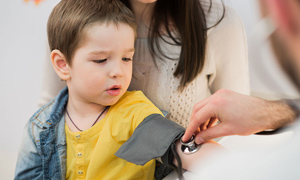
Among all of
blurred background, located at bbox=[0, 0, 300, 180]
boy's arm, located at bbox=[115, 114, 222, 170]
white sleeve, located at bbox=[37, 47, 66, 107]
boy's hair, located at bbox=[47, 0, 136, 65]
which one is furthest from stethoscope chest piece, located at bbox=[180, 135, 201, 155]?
blurred background, located at bbox=[0, 0, 300, 180]

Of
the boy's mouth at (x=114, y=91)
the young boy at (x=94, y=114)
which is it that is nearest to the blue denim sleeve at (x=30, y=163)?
the young boy at (x=94, y=114)

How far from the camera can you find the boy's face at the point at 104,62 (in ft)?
2.56

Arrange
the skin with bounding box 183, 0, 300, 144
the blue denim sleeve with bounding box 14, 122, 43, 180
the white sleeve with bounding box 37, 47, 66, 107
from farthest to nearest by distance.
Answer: the white sleeve with bounding box 37, 47, 66, 107 < the blue denim sleeve with bounding box 14, 122, 43, 180 < the skin with bounding box 183, 0, 300, 144

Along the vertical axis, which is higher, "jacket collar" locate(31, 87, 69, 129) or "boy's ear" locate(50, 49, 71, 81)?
"boy's ear" locate(50, 49, 71, 81)

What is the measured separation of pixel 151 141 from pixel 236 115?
19 centimetres

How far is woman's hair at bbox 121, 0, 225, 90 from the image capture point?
3.28 ft

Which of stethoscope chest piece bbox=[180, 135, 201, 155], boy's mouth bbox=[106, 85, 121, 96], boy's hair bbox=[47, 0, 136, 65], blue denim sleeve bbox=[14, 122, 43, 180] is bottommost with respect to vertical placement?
blue denim sleeve bbox=[14, 122, 43, 180]

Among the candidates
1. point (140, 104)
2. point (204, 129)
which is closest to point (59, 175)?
point (140, 104)

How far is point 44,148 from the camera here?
0.88 m

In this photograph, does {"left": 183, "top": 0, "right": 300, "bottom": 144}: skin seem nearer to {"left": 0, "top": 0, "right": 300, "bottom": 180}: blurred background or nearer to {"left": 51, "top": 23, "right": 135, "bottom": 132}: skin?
{"left": 51, "top": 23, "right": 135, "bottom": 132}: skin

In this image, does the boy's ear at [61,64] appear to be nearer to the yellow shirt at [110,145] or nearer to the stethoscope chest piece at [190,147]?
the yellow shirt at [110,145]

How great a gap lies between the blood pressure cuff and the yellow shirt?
42 millimetres

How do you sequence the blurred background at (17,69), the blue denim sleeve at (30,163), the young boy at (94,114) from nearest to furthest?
the young boy at (94,114) < the blue denim sleeve at (30,163) < the blurred background at (17,69)

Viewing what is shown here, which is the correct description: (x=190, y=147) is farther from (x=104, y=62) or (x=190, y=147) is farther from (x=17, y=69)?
(x=17, y=69)
